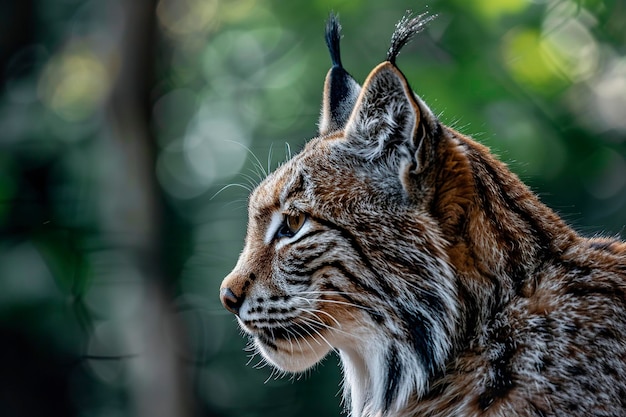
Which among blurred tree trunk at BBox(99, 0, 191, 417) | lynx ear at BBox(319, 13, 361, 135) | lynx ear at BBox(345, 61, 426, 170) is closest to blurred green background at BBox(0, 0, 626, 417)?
blurred tree trunk at BBox(99, 0, 191, 417)

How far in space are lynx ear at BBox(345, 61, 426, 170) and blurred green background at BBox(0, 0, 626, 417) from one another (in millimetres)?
2602

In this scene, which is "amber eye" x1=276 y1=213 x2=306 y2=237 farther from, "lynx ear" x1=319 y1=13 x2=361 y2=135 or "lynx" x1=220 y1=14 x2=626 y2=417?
"lynx ear" x1=319 y1=13 x2=361 y2=135

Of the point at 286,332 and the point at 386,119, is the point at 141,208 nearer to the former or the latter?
the point at 286,332

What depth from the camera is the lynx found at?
94.7 inches

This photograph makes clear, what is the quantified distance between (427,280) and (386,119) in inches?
18.6

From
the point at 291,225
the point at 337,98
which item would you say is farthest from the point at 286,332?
the point at 337,98

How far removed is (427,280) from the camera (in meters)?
2.53

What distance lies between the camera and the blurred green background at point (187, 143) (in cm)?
667

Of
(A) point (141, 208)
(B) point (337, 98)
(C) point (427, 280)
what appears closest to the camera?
(C) point (427, 280)

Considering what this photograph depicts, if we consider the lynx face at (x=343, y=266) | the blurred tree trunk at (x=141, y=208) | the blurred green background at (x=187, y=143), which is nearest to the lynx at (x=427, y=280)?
the lynx face at (x=343, y=266)

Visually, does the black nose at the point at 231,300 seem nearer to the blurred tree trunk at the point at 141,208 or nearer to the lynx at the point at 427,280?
the lynx at the point at 427,280

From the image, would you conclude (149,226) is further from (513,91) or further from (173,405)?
(513,91)

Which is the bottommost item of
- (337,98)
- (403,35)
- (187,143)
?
(187,143)

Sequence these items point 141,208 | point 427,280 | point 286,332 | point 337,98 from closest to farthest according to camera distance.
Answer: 1. point 427,280
2. point 286,332
3. point 337,98
4. point 141,208
